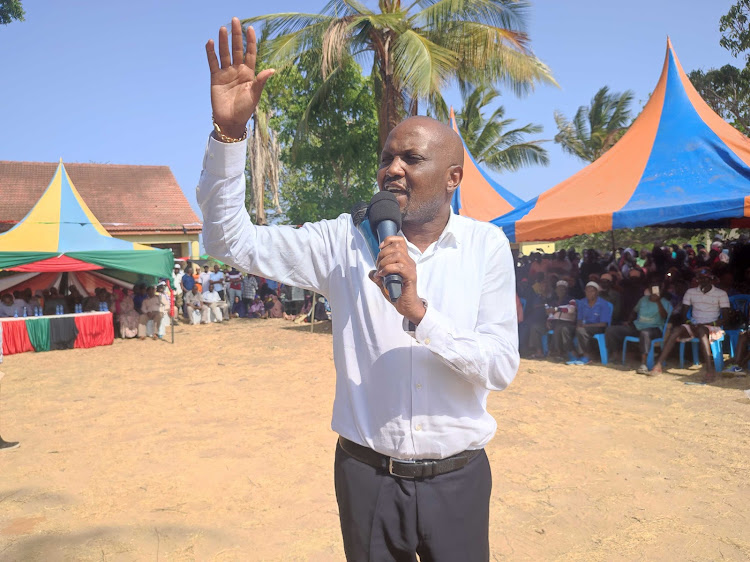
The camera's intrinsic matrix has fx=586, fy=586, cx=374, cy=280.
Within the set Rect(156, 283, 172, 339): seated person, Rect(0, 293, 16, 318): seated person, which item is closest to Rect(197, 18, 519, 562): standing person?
Rect(0, 293, 16, 318): seated person

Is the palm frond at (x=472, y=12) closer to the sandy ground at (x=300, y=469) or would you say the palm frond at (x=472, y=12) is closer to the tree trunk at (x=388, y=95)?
the tree trunk at (x=388, y=95)

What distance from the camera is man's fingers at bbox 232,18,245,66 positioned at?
1.40 m

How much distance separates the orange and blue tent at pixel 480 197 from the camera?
36.1 ft

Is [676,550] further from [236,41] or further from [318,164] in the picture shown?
[318,164]

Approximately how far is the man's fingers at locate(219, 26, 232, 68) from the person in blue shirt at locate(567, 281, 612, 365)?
26.6ft

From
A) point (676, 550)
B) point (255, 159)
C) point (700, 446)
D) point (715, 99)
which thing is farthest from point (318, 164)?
point (676, 550)

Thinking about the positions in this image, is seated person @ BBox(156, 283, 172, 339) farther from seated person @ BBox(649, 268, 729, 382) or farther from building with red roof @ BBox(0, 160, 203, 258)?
seated person @ BBox(649, 268, 729, 382)

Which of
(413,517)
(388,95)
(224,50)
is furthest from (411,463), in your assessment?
(388,95)

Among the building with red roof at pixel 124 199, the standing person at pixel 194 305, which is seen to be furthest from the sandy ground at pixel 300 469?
the building with red roof at pixel 124 199

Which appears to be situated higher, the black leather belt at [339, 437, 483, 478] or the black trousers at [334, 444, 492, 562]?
the black leather belt at [339, 437, 483, 478]

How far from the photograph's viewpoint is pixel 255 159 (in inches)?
870

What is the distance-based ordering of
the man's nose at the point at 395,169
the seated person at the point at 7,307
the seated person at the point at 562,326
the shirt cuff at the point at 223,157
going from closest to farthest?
the shirt cuff at the point at 223,157
the man's nose at the point at 395,169
the seated person at the point at 562,326
the seated person at the point at 7,307

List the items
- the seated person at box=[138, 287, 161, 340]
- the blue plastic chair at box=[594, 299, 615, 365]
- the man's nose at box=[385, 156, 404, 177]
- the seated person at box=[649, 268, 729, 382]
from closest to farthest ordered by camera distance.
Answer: the man's nose at box=[385, 156, 404, 177]
the seated person at box=[649, 268, 729, 382]
the blue plastic chair at box=[594, 299, 615, 365]
the seated person at box=[138, 287, 161, 340]

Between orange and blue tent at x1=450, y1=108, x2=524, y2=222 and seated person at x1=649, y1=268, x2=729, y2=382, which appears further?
orange and blue tent at x1=450, y1=108, x2=524, y2=222
